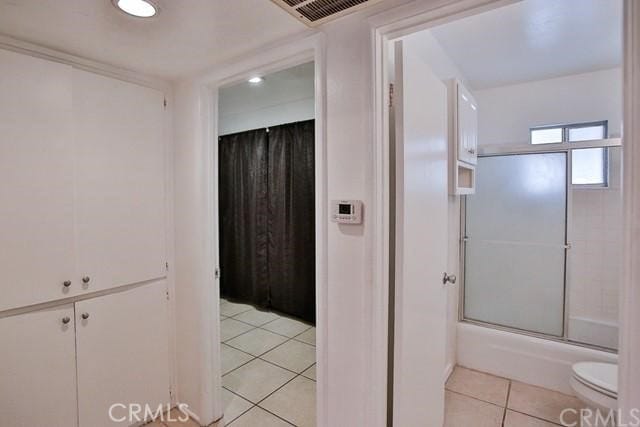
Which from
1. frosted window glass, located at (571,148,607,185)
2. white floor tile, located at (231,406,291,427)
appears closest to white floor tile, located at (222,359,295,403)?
white floor tile, located at (231,406,291,427)

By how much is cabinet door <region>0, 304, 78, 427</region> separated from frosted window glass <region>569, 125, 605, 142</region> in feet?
12.7

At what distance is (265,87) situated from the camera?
3207 millimetres

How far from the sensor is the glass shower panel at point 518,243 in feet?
7.84

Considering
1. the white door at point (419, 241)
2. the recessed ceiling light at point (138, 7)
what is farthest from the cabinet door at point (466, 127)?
the recessed ceiling light at point (138, 7)

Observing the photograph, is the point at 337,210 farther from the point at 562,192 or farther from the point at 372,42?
the point at 562,192

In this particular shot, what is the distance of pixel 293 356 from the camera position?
2.73 metres

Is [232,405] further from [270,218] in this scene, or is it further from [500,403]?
[270,218]

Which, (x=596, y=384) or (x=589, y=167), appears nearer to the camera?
(x=596, y=384)

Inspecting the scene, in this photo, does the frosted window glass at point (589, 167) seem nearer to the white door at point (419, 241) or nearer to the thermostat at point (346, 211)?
the white door at point (419, 241)

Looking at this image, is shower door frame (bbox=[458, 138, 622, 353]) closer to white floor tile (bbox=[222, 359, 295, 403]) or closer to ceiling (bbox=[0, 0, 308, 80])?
white floor tile (bbox=[222, 359, 295, 403])

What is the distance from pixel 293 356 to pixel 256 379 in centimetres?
43

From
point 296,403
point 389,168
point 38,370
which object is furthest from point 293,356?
point 389,168

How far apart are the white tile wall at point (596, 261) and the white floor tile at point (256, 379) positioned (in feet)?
8.02

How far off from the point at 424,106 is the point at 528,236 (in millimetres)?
1713
